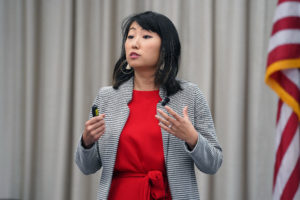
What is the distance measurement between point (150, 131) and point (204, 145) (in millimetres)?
211

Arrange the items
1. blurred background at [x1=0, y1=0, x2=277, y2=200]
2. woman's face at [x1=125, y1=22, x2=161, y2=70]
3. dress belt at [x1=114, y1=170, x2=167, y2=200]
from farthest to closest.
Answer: blurred background at [x1=0, y1=0, x2=277, y2=200], woman's face at [x1=125, y1=22, x2=161, y2=70], dress belt at [x1=114, y1=170, x2=167, y2=200]

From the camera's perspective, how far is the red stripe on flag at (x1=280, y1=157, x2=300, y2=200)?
114 centimetres

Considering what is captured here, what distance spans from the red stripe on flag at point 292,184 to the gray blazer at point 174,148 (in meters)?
0.31

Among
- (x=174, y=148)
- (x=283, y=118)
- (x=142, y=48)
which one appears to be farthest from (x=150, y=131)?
(x=283, y=118)

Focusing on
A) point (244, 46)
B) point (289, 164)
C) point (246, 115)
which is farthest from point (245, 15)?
point (289, 164)

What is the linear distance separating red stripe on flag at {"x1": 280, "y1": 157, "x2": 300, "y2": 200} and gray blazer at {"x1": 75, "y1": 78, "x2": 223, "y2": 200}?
31 centimetres

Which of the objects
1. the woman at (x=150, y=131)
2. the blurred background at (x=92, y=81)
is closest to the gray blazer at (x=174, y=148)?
the woman at (x=150, y=131)

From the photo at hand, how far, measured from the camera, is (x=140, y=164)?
4.68ft

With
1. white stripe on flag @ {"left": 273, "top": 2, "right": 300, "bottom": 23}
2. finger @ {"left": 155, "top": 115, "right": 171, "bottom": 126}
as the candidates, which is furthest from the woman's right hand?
white stripe on flag @ {"left": 273, "top": 2, "right": 300, "bottom": 23}

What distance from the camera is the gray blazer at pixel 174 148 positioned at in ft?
4.59

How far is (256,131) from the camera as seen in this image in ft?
8.83

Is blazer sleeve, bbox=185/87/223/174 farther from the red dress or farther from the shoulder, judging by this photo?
the red dress

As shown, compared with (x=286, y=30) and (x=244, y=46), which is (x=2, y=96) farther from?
(x=286, y=30)

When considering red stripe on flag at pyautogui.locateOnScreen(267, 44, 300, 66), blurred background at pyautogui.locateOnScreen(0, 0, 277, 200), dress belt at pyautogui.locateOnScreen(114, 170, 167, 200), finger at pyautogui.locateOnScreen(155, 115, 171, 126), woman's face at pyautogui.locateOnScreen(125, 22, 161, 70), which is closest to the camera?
red stripe on flag at pyautogui.locateOnScreen(267, 44, 300, 66)
